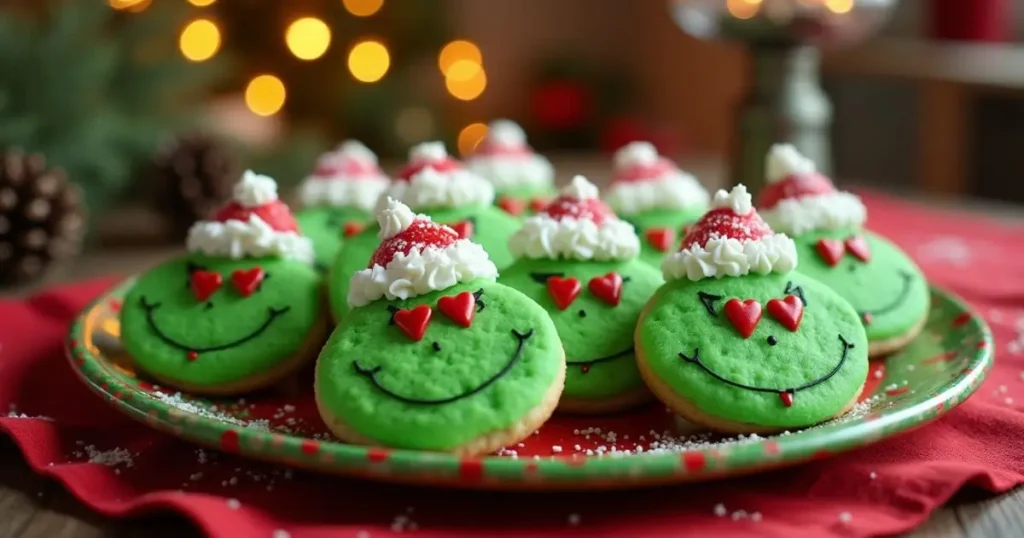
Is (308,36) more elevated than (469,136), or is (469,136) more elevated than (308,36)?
(308,36)

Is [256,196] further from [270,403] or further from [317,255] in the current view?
[270,403]

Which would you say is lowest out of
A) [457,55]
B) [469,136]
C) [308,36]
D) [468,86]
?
[469,136]

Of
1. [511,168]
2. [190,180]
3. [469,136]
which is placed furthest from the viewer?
[469,136]

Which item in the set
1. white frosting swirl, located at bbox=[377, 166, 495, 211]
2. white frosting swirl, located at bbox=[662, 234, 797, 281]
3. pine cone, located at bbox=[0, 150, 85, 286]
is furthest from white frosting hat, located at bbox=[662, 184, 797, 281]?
pine cone, located at bbox=[0, 150, 85, 286]

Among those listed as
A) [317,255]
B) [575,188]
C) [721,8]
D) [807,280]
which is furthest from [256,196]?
[721,8]

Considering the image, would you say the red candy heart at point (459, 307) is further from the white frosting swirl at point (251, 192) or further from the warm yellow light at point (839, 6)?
the warm yellow light at point (839, 6)

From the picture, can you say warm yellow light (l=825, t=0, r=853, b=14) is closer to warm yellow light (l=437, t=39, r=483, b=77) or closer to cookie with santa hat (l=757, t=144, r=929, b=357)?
cookie with santa hat (l=757, t=144, r=929, b=357)

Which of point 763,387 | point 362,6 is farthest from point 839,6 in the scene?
point 362,6

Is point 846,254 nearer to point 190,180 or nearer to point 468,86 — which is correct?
point 190,180
